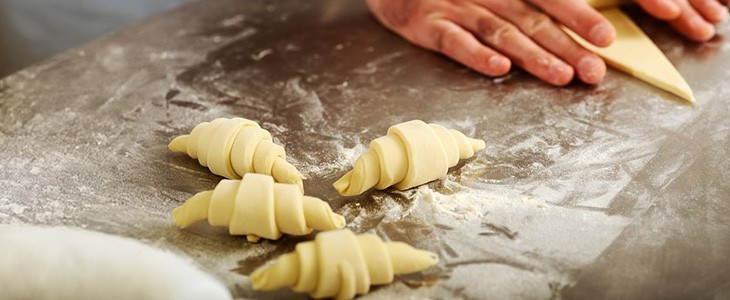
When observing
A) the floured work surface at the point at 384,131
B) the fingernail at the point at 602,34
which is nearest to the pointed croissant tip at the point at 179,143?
the floured work surface at the point at 384,131

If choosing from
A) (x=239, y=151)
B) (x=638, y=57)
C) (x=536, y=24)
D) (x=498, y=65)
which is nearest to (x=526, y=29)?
(x=536, y=24)

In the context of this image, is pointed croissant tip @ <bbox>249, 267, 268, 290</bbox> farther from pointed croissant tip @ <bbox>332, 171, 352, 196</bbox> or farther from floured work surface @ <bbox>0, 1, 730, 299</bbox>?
pointed croissant tip @ <bbox>332, 171, 352, 196</bbox>

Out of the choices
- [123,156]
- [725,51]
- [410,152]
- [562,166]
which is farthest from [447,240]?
[725,51]

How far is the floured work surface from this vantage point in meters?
1.22

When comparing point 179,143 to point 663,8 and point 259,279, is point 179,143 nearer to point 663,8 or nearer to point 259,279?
point 259,279

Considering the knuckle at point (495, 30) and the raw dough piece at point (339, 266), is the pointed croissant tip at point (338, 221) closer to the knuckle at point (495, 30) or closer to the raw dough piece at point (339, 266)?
the raw dough piece at point (339, 266)

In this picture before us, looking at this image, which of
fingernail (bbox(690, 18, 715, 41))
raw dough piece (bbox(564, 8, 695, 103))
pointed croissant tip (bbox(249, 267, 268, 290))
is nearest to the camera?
pointed croissant tip (bbox(249, 267, 268, 290))

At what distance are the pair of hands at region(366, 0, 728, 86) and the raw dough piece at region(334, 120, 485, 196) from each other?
1.55ft

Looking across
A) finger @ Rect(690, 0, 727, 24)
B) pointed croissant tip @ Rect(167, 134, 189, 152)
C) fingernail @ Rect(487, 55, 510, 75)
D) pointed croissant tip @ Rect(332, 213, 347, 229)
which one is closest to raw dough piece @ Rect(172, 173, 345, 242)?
pointed croissant tip @ Rect(332, 213, 347, 229)

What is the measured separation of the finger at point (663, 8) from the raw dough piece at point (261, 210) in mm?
1047

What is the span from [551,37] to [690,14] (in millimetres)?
368

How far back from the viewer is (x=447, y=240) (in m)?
1.27

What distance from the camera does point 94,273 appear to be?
103 centimetres

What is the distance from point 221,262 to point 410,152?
0.35 metres
